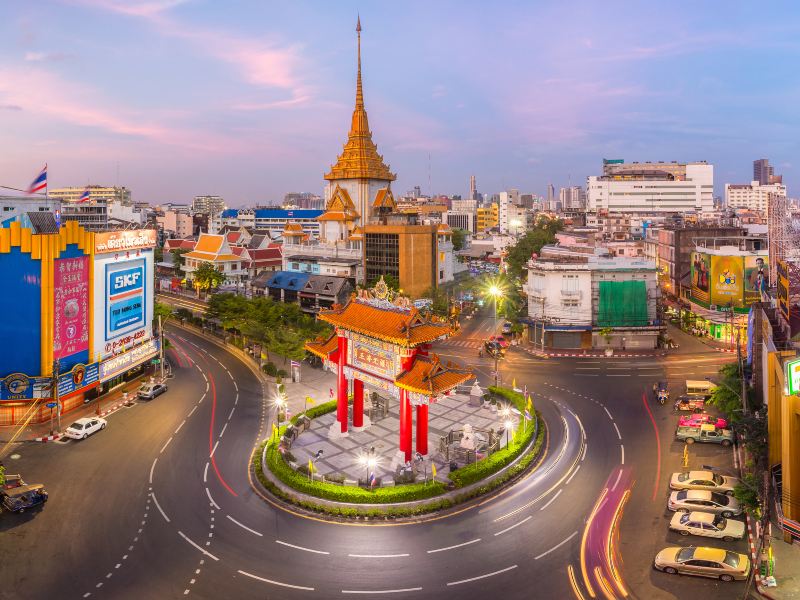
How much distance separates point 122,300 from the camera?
50.0 m

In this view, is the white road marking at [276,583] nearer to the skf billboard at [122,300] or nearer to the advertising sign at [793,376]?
the advertising sign at [793,376]

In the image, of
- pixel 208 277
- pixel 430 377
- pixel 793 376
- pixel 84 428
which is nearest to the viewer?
pixel 793 376

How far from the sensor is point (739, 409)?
3603cm

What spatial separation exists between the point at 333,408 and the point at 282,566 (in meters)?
20.7

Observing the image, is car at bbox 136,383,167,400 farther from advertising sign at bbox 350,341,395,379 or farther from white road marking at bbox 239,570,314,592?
white road marking at bbox 239,570,314,592

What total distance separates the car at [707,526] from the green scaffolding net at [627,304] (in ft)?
133

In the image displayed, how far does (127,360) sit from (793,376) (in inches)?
1872

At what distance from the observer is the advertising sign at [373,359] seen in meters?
35.5

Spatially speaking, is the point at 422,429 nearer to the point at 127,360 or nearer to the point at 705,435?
the point at 705,435

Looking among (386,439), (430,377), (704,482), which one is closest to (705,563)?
(704,482)

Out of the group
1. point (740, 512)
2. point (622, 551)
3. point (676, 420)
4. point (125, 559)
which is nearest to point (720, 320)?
point (676, 420)

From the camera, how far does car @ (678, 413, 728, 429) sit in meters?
40.3

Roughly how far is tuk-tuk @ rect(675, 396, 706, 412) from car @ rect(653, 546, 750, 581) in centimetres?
2193

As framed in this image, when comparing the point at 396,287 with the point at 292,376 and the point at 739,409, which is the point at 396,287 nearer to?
the point at 292,376
